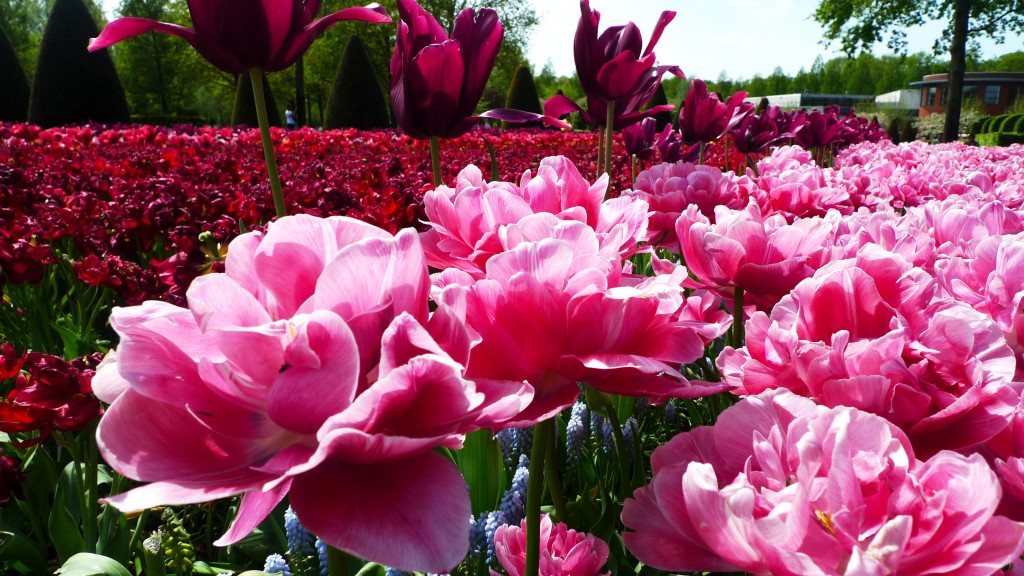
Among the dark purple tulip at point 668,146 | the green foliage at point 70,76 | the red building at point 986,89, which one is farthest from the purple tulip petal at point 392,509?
Answer: the red building at point 986,89

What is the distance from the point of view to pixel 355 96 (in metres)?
21.3

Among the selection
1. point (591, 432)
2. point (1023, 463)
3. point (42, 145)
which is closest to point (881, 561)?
point (1023, 463)

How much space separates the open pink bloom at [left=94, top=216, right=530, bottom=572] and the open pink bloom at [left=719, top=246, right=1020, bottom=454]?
0.34 m

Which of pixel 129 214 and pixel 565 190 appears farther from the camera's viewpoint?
pixel 129 214

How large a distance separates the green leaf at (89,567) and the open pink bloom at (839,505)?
113 centimetres

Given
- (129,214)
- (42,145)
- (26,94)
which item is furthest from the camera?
(26,94)

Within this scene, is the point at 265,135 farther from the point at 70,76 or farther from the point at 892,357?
the point at 70,76

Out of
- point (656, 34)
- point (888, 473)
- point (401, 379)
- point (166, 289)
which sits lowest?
point (166, 289)

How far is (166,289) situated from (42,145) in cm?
842

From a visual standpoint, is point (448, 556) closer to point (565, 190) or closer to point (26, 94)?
point (565, 190)

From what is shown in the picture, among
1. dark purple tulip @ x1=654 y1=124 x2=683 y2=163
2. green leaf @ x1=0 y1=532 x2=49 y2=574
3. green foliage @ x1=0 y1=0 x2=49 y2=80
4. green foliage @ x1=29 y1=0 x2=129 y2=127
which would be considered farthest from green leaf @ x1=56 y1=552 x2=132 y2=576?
green foliage @ x1=0 y1=0 x2=49 y2=80

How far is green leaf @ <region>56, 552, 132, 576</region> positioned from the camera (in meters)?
1.30

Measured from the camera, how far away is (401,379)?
1.76 ft

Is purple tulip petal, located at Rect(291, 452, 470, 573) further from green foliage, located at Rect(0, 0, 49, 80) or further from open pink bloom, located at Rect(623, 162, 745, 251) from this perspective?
green foliage, located at Rect(0, 0, 49, 80)
